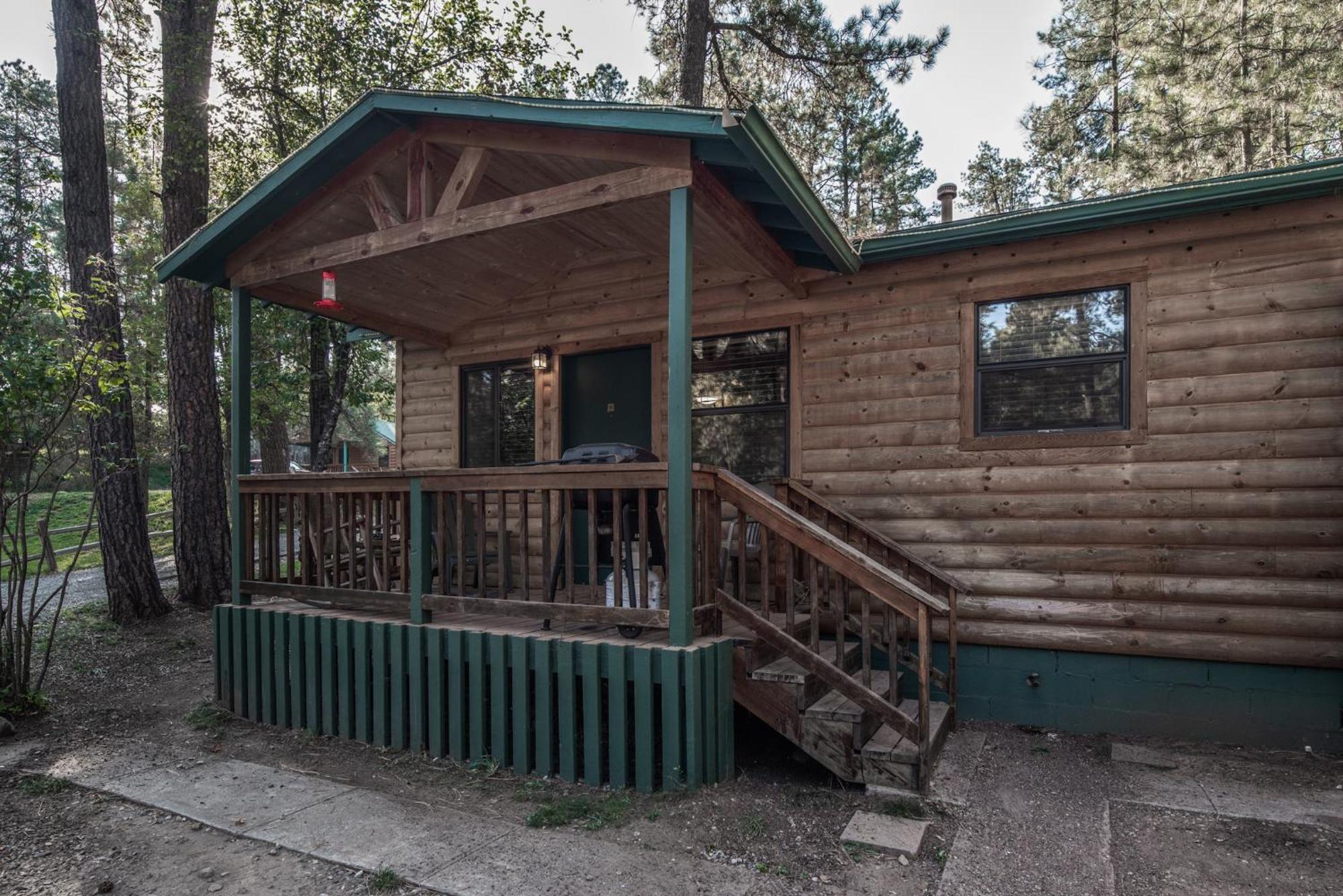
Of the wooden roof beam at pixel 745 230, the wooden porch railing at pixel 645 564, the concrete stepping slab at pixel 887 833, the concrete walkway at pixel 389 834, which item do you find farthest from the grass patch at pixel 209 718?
the wooden roof beam at pixel 745 230

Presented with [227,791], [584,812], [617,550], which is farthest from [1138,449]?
[227,791]

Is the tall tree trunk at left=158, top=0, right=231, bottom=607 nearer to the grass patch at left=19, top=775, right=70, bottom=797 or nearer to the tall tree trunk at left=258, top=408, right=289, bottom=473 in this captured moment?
the grass patch at left=19, top=775, right=70, bottom=797

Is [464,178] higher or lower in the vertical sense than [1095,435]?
higher

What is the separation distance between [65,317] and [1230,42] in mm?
13262

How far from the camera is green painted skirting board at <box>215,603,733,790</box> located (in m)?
3.36

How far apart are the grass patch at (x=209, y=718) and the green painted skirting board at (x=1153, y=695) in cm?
440

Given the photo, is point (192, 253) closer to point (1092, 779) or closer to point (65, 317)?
point (65, 317)

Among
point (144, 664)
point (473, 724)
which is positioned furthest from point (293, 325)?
point (473, 724)

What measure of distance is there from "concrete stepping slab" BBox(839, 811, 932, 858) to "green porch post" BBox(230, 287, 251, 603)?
429 centimetres

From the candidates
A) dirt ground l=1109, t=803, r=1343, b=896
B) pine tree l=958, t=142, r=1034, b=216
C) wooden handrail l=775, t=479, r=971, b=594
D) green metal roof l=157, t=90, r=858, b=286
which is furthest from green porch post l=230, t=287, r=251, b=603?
pine tree l=958, t=142, r=1034, b=216

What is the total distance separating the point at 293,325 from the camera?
416 inches

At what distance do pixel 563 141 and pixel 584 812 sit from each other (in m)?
3.19

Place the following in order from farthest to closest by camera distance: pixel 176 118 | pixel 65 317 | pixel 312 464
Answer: pixel 312 464 < pixel 176 118 < pixel 65 317

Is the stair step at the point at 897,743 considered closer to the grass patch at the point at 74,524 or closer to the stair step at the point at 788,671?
the stair step at the point at 788,671
